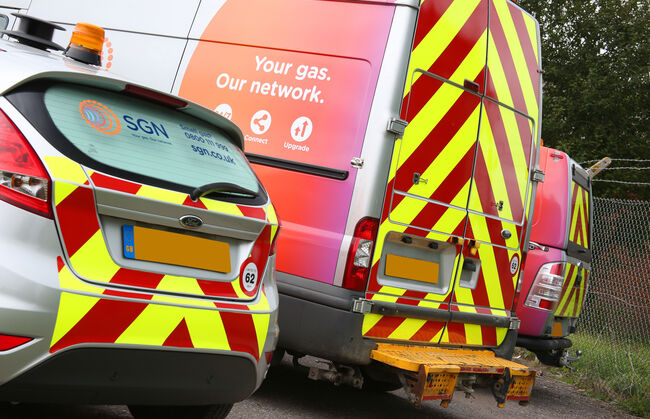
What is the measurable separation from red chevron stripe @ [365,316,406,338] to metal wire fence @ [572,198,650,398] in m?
4.33

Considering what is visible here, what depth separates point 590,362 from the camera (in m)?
9.44

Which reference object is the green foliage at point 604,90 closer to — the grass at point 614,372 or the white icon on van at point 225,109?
the grass at point 614,372

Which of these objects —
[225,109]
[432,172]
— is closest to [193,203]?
[225,109]

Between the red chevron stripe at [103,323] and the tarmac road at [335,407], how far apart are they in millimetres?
1203

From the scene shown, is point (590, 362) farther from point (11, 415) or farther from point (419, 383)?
point (11, 415)

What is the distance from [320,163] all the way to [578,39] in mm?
24900

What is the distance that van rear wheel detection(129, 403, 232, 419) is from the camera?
142 inches

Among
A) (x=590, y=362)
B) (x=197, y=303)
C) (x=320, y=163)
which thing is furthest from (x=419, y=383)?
(x=590, y=362)

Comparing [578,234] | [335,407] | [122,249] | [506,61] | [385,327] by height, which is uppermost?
[506,61]

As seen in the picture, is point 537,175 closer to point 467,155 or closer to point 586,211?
point 467,155

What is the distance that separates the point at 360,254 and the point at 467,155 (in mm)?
1161

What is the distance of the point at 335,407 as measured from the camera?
561cm

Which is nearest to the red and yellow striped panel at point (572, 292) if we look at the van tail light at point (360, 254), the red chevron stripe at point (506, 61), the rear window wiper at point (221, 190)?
the red chevron stripe at point (506, 61)

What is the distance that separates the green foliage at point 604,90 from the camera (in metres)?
24.9
